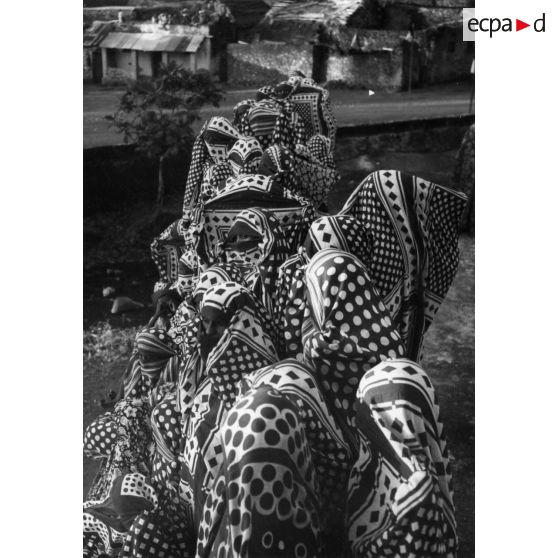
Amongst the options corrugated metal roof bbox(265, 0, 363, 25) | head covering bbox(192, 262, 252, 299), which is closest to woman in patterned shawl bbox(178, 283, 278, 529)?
head covering bbox(192, 262, 252, 299)

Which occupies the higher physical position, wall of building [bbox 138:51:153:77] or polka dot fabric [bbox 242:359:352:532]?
wall of building [bbox 138:51:153:77]

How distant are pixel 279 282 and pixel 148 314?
1.66m

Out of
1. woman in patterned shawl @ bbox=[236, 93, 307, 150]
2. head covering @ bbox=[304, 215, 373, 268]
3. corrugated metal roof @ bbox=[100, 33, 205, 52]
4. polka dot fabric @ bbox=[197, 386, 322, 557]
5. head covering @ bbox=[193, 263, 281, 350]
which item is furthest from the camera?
woman in patterned shawl @ bbox=[236, 93, 307, 150]

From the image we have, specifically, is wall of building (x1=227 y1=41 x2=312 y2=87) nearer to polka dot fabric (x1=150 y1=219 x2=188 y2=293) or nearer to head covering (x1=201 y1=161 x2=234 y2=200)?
head covering (x1=201 y1=161 x2=234 y2=200)

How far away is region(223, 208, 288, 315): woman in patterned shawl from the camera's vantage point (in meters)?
1.41

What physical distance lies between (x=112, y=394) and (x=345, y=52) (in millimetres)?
1473

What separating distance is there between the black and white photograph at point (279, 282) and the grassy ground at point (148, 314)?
0.03 feet

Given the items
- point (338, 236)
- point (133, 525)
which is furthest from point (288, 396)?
point (338, 236)

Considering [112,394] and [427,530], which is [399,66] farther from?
[427,530]

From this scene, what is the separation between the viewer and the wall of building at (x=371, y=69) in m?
2.59

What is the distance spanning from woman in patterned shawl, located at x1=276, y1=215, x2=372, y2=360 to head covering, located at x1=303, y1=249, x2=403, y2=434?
0.11m

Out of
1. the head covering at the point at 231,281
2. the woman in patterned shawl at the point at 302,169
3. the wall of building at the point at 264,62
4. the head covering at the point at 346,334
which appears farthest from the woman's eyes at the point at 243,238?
the wall of building at the point at 264,62

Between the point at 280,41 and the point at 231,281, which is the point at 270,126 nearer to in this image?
the point at 280,41

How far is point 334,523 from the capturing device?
3.23 feet
